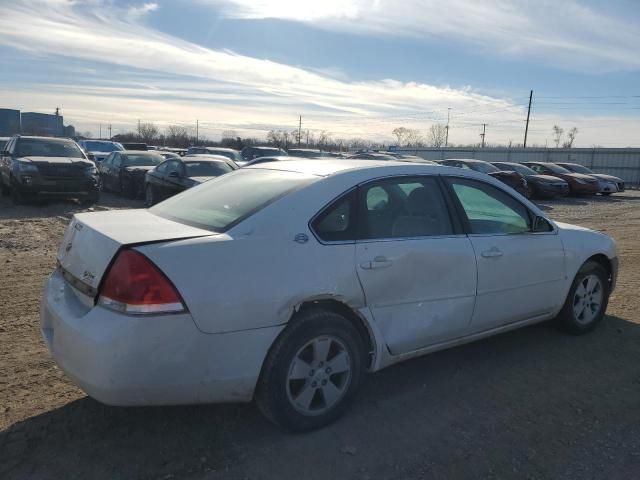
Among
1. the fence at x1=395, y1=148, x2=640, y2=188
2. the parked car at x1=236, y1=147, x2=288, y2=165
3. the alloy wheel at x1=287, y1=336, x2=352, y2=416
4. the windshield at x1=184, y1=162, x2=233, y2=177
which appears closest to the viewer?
the alloy wheel at x1=287, y1=336, x2=352, y2=416

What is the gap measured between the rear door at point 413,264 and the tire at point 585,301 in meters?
1.48

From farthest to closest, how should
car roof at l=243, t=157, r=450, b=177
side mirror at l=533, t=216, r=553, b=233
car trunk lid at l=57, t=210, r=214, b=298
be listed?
side mirror at l=533, t=216, r=553, b=233, car roof at l=243, t=157, r=450, b=177, car trunk lid at l=57, t=210, r=214, b=298

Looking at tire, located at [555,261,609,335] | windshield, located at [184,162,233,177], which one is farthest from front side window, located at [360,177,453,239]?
windshield, located at [184,162,233,177]

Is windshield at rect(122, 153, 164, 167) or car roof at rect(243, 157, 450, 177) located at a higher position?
car roof at rect(243, 157, 450, 177)

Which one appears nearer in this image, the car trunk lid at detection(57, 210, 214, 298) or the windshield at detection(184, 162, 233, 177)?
the car trunk lid at detection(57, 210, 214, 298)

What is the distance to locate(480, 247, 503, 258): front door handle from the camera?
400cm

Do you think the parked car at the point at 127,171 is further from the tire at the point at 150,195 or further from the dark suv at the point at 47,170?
the dark suv at the point at 47,170

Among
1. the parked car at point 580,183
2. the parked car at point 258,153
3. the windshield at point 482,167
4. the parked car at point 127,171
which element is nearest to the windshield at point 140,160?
the parked car at point 127,171

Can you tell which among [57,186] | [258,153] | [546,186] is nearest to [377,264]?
[57,186]

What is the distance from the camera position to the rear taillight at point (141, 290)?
2.70m

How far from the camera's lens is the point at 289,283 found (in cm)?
299

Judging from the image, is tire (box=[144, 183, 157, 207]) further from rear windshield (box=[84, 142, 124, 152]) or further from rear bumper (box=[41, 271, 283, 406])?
rear windshield (box=[84, 142, 124, 152])

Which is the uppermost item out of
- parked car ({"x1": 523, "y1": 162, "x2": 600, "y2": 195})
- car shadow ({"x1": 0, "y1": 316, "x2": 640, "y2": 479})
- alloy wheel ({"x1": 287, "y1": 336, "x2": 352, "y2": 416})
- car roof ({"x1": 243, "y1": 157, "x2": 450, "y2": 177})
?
car roof ({"x1": 243, "y1": 157, "x2": 450, "y2": 177})

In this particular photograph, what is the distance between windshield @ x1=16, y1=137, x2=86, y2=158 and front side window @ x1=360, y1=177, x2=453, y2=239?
1213 centimetres
